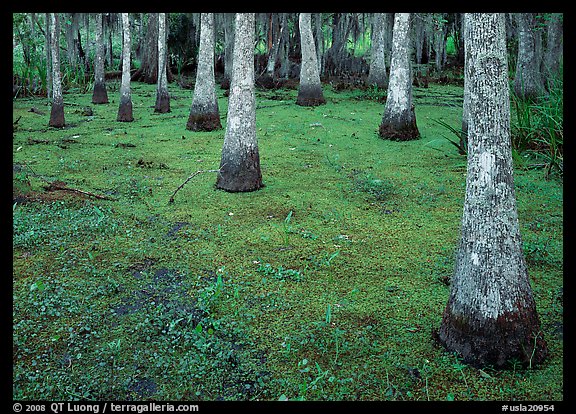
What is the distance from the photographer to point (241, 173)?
685 cm

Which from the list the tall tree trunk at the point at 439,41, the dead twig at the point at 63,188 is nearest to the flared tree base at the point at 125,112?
the dead twig at the point at 63,188

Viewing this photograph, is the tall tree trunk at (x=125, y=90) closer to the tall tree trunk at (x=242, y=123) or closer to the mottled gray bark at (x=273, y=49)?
the tall tree trunk at (x=242, y=123)

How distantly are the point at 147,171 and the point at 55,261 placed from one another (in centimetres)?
339

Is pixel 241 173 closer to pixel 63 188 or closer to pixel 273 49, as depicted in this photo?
pixel 63 188

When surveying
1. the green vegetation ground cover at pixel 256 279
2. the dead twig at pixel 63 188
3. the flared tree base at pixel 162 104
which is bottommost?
the green vegetation ground cover at pixel 256 279

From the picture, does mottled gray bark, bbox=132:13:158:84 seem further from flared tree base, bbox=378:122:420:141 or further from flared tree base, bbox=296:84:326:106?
flared tree base, bbox=378:122:420:141

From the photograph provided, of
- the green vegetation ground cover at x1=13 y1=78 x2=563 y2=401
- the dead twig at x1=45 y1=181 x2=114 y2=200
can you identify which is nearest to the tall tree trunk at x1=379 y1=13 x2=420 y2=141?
the green vegetation ground cover at x1=13 y1=78 x2=563 y2=401

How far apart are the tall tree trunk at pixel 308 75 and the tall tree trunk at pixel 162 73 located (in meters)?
3.17

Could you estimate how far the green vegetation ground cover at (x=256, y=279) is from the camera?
3.18 metres

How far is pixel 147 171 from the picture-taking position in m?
8.02

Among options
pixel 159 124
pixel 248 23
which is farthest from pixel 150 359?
pixel 159 124

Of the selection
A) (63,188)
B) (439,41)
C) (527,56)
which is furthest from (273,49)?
(63,188)

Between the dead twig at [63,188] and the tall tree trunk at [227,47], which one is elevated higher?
the tall tree trunk at [227,47]

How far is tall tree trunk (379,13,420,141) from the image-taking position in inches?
372
